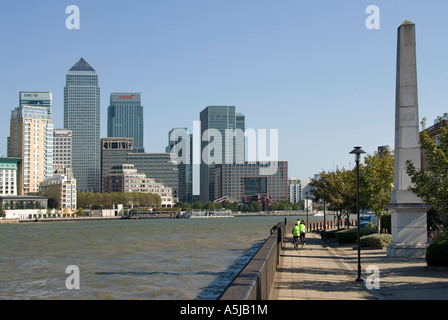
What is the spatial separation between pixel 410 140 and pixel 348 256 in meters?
7.77

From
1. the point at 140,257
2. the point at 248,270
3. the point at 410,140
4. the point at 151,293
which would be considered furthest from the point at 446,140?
the point at 140,257

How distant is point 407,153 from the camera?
95.7 feet

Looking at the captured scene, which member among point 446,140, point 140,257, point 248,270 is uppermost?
point 446,140

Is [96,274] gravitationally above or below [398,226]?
below

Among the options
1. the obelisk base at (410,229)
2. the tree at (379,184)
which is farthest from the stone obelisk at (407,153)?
the tree at (379,184)

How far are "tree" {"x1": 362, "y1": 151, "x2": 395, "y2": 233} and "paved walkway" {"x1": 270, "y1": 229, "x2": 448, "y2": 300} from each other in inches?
290

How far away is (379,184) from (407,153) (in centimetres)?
926

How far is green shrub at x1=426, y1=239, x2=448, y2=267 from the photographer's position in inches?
913

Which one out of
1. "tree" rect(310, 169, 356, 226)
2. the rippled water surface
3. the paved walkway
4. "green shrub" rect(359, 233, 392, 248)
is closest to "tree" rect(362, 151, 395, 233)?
"green shrub" rect(359, 233, 392, 248)

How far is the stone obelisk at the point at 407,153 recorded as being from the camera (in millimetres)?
28969

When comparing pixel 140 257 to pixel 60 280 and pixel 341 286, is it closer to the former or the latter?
pixel 60 280
